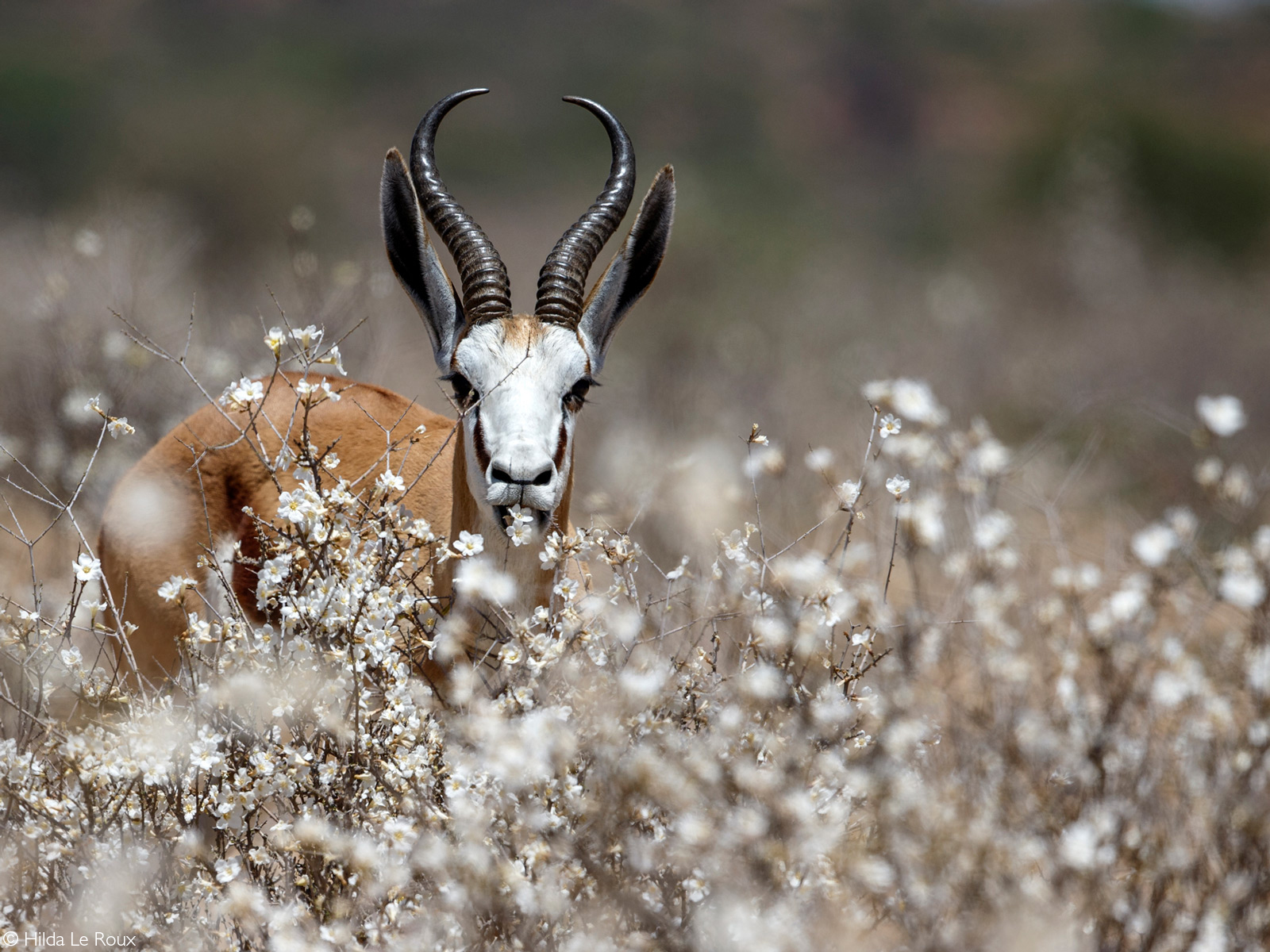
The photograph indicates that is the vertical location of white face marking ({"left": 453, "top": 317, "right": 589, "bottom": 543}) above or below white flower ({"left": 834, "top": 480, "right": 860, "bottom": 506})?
below

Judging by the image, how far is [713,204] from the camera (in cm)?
2870

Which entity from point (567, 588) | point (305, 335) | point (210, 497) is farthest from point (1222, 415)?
point (210, 497)

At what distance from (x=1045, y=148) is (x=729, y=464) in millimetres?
25586

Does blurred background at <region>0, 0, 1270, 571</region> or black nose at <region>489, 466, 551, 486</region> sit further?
blurred background at <region>0, 0, 1270, 571</region>

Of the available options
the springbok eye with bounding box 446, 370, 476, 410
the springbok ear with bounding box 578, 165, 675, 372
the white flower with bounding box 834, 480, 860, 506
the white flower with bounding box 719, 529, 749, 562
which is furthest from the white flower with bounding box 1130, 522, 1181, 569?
the springbok eye with bounding box 446, 370, 476, 410

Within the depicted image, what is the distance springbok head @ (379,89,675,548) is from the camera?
442 centimetres

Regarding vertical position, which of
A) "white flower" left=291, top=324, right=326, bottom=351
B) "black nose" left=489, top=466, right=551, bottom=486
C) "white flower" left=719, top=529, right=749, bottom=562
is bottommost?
"black nose" left=489, top=466, right=551, bottom=486

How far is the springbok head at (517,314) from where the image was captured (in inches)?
174

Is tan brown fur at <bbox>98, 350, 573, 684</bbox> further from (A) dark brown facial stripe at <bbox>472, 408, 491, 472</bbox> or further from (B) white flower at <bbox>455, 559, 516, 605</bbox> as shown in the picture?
(B) white flower at <bbox>455, 559, 516, 605</bbox>

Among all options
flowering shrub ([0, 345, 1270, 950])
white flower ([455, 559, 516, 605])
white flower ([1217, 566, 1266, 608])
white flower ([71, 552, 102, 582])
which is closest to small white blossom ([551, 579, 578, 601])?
flowering shrub ([0, 345, 1270, 950])

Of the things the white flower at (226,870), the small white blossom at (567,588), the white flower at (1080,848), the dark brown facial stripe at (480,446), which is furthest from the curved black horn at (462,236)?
the white flower at (1080,848)

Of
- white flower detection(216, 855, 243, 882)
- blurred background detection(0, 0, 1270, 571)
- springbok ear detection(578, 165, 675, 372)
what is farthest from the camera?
blurred background detection(0, 0, 1270, 571)

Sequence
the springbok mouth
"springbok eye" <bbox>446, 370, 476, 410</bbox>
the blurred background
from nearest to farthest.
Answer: the springbok mouth → "springbok eye" <bbox>446, 370, 476, 410</bbox> → the blurred background

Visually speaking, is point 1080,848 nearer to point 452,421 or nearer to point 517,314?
point 517,314
